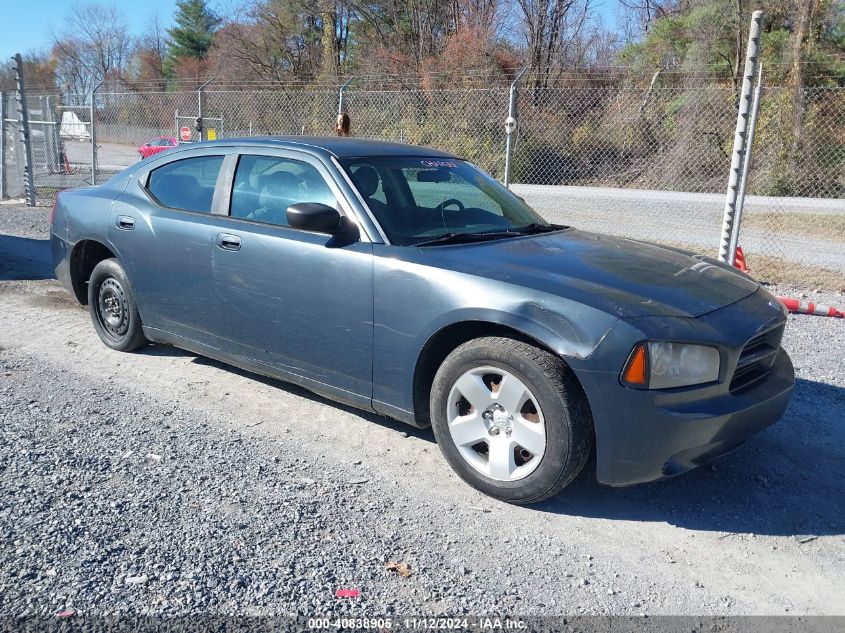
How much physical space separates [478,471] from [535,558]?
0.59 meters

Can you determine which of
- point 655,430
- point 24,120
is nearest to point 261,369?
point 655,430

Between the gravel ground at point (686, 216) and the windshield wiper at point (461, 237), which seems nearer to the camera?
the windshield wiper at point (461, 237)

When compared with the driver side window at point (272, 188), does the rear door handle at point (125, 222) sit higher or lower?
lower

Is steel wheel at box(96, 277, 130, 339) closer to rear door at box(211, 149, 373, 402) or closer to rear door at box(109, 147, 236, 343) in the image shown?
rear door at box(109, 147, 236, 343)

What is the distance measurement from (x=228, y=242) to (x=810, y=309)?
5.51 m

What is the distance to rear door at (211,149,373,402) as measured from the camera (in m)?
4.02

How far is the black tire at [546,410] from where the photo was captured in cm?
331

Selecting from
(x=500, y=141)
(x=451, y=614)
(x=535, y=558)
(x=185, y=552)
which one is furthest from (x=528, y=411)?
(x=500, y=141)

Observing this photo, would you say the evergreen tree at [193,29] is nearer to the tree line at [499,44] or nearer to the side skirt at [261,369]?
the tree line at [499,44]

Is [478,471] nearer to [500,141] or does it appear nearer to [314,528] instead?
[314,528]

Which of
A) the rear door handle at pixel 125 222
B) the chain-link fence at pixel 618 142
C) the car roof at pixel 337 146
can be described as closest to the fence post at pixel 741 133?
the car roof at pixel 337 146

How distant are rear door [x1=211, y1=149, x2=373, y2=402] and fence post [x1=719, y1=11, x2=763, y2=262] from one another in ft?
14.4

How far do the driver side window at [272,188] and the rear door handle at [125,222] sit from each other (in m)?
0.94

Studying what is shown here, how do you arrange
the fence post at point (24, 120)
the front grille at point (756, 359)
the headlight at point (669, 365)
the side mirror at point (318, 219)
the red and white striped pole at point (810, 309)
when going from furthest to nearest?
the fence post at point (24, 120)
the red and white striped pole at point (810, 309)
the side mirror at point (318, 219)
the front grille at point (756, 359)
the headlight at point (669, 365)
